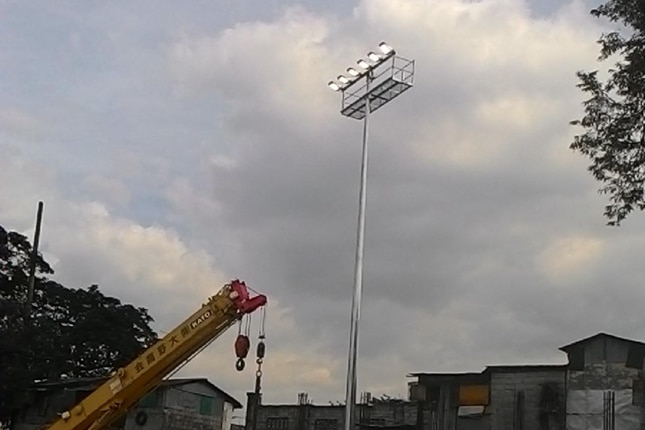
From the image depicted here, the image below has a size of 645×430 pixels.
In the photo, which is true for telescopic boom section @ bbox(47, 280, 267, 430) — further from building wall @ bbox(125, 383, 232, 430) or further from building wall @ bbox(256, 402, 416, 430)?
building wall @ bbox(256, 402, 416, 430)

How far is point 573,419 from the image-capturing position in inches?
1286

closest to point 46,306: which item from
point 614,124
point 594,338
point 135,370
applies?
point 135,370

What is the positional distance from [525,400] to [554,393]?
1.10 m

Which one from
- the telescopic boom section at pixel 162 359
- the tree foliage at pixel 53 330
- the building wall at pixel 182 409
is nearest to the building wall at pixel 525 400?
the building wall at pixel 182 409

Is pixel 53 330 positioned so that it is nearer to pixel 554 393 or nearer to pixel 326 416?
pixel 326 416

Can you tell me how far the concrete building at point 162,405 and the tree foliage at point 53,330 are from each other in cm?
141

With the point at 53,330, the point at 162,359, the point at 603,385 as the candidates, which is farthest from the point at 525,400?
the point at 53,330

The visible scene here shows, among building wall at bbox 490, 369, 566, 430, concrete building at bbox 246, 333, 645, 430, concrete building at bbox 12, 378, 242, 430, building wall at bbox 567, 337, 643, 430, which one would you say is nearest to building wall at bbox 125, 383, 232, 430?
concrete building at bbox 12, 378, 242, 430

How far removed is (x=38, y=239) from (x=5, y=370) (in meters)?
7.67

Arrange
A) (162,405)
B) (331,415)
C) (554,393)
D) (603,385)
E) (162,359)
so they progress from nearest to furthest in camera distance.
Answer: (162,359) → (603,385) → (554,393) → (162,405) → (331,415)

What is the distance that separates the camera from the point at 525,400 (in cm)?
3391

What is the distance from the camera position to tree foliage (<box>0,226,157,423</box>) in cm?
4288

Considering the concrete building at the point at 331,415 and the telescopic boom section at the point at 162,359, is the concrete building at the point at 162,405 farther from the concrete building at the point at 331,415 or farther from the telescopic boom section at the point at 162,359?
the telescopic boom section at the point at 162,359

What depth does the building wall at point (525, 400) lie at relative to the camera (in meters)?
33.3
